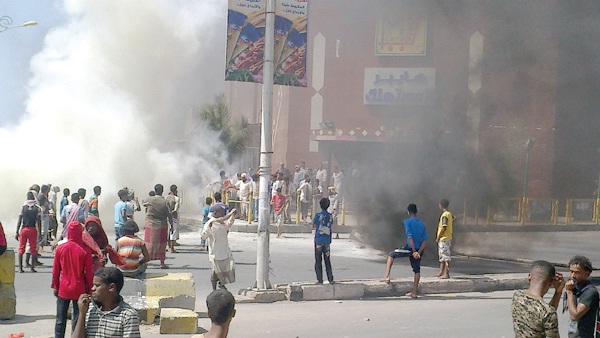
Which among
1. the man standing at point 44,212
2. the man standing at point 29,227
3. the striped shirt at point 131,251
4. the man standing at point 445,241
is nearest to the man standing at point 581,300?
the striped shirt at point 131,251

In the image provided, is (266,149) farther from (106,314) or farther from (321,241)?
(106,314)

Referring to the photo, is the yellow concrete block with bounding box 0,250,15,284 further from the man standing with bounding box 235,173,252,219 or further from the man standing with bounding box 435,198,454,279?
the man standing with bounding box 235,173,252,219

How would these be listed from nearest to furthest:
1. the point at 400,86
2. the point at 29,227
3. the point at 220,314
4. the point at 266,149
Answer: the point at 220,314 → the point at 266,149 → the point at 29,227 → the point at 400,86

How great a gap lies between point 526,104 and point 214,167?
45.5ft

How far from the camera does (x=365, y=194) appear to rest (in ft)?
53.2

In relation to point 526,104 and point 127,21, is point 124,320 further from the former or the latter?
point 127,21

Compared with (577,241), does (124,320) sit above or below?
above

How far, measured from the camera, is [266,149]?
383 inches

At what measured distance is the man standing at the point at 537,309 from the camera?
13.3 feet

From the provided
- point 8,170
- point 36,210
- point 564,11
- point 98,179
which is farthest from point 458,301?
point 8,170

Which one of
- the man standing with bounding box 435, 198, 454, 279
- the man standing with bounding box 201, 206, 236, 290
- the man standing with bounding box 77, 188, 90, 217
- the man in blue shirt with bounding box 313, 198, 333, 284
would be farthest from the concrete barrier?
the man standing with bounding box 77, 188, 90, 217

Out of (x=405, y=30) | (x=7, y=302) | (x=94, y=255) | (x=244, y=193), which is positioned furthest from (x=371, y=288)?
(x=405, y=30)

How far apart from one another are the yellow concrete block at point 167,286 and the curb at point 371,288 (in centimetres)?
134

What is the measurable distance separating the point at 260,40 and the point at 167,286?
3.57 m
